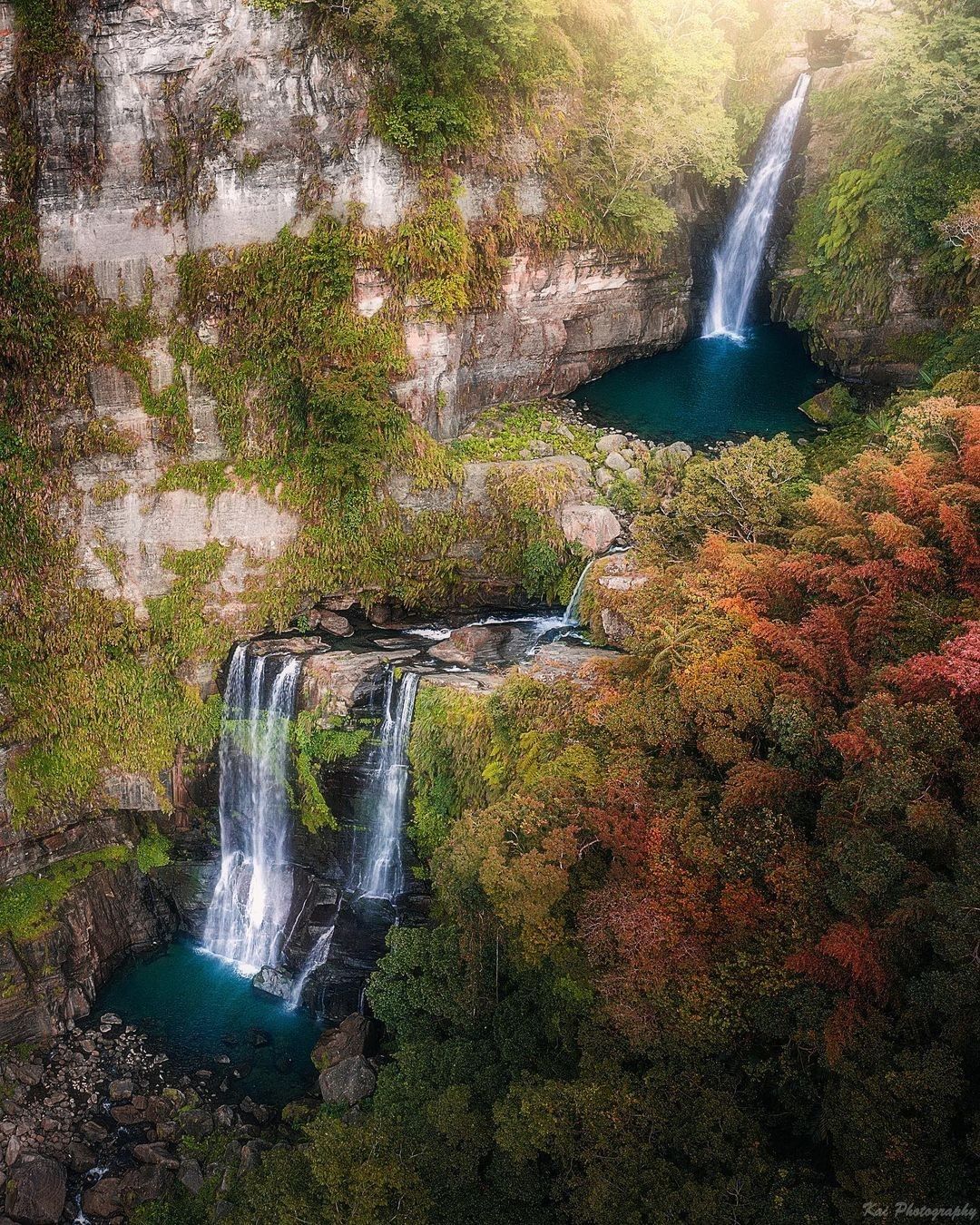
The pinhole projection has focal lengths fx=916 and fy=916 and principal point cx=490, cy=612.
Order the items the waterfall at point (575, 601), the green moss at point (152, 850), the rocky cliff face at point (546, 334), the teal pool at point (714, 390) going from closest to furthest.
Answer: the waterfall at point (575, 601)
the green moss at point (152, 850)
the rocky cliff face at point (546, 334)
the teal pool at point (714, 390)

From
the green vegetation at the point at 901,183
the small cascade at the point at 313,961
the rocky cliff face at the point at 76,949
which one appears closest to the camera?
the rocky cliff face at the point at 76,949

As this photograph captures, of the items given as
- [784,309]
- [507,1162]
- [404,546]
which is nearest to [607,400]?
[784,309]

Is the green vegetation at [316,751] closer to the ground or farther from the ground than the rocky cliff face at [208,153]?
closer to the ground

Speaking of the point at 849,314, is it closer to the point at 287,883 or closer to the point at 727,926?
the point at 727,926

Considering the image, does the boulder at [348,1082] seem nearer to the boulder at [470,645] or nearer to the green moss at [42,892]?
the green moss at [42,892]

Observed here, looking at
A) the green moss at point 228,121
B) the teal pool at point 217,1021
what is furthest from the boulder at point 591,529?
the teal pool at point 217,1021
